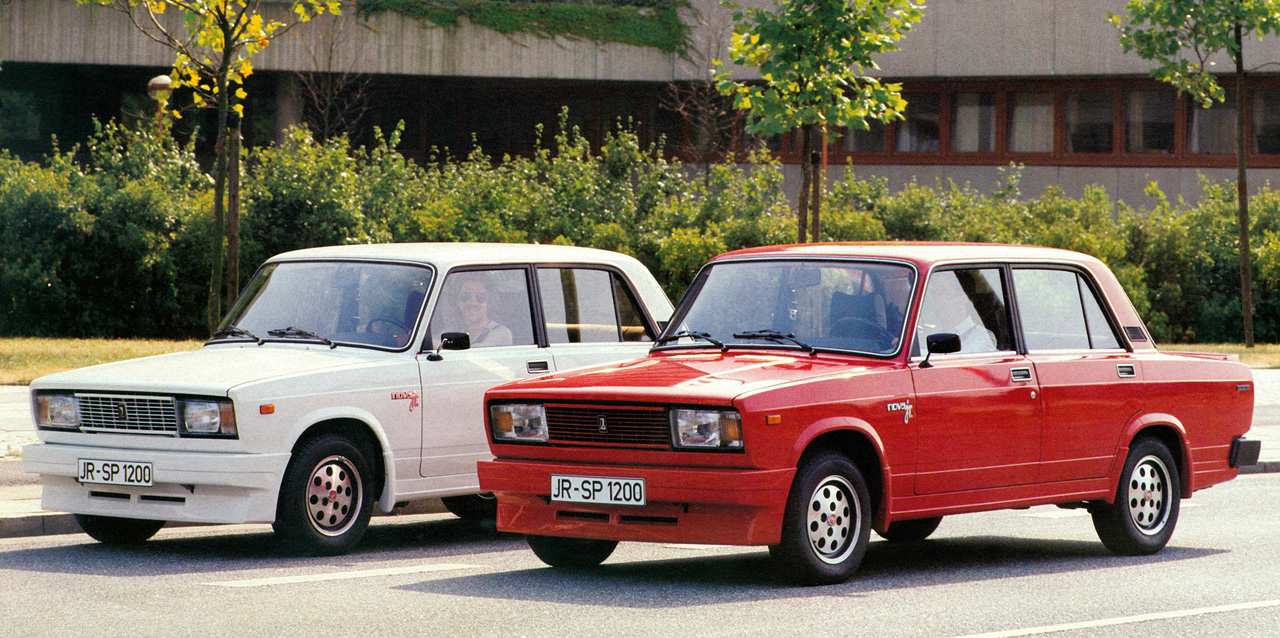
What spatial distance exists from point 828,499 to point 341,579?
2.45 metres

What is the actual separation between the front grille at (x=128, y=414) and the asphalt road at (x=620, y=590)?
0.71 meters

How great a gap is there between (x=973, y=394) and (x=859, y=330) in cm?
69

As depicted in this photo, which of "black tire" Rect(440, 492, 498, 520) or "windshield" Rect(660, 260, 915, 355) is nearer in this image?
"windshield" Rect(660, 260, 915, 355)

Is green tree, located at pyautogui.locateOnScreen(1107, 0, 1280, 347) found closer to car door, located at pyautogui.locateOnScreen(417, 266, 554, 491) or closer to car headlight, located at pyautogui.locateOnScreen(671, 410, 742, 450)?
car door, located at pyautogui.locateOnScreen(417, 266, 554, 491)

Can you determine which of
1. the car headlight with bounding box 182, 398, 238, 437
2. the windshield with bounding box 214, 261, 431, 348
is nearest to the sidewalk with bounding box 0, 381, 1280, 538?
the windshield with bounding box 214, 261, 431, 348

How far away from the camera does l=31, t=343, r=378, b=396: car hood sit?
29.5 ft

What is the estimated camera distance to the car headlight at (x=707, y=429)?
7.63 m

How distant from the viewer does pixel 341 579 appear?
838 centimetres

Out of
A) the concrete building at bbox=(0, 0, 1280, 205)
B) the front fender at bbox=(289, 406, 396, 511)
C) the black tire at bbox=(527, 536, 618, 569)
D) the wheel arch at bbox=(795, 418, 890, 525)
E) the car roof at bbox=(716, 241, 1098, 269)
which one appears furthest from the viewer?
the concrete building at bbox=(0, 0, 1280, 205)

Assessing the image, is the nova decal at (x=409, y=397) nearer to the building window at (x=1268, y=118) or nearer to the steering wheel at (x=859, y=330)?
the steering wheel at (x=859, y=330)

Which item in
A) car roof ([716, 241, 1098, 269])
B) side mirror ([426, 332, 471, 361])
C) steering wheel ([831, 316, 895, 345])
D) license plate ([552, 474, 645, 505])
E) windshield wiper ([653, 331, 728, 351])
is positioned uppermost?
car roof ([716, 241, 1098, 269])

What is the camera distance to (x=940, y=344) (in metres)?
8.59

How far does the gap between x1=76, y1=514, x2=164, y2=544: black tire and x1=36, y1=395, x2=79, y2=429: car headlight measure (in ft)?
1.89

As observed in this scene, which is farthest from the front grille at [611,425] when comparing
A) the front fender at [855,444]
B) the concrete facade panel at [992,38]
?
the concrete facade panel at [992,38]
